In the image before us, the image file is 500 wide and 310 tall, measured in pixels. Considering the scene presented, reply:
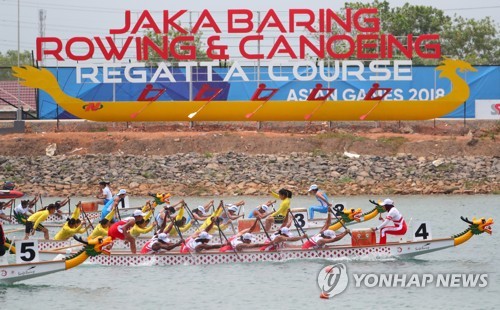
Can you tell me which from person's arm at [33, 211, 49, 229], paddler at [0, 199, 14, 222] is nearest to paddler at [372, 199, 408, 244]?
person's arm at [33, 211, 49, 229]

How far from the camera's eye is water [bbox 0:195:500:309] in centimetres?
2895

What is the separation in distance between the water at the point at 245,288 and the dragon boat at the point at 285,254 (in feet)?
0.58

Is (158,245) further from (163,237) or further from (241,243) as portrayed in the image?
(241,243)

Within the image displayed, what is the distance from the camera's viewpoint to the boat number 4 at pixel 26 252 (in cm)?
2966

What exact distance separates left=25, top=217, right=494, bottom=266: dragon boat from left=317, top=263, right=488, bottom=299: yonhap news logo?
32.1 inches

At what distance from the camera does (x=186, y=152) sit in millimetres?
57562

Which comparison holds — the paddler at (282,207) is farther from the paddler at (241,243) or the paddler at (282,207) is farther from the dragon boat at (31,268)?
the dragon boat at (31,268)

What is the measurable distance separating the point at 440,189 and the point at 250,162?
28.1 ft

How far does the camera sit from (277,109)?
2368 inches

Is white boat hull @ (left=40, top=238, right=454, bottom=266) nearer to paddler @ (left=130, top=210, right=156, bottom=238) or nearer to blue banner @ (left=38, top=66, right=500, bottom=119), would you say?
paddler @ (left=130, top=210, right=156, bottom=238)

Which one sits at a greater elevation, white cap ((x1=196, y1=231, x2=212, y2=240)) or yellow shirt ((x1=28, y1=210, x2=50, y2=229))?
yellow shirt ((x1=28, y1=210, x2=50, y2=229))

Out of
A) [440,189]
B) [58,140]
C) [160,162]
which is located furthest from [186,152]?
[440,189]

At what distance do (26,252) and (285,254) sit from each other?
696 cm

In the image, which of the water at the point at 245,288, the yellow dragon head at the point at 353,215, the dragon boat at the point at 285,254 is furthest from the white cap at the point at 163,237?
the yellow dragon head at the point at 353,215
